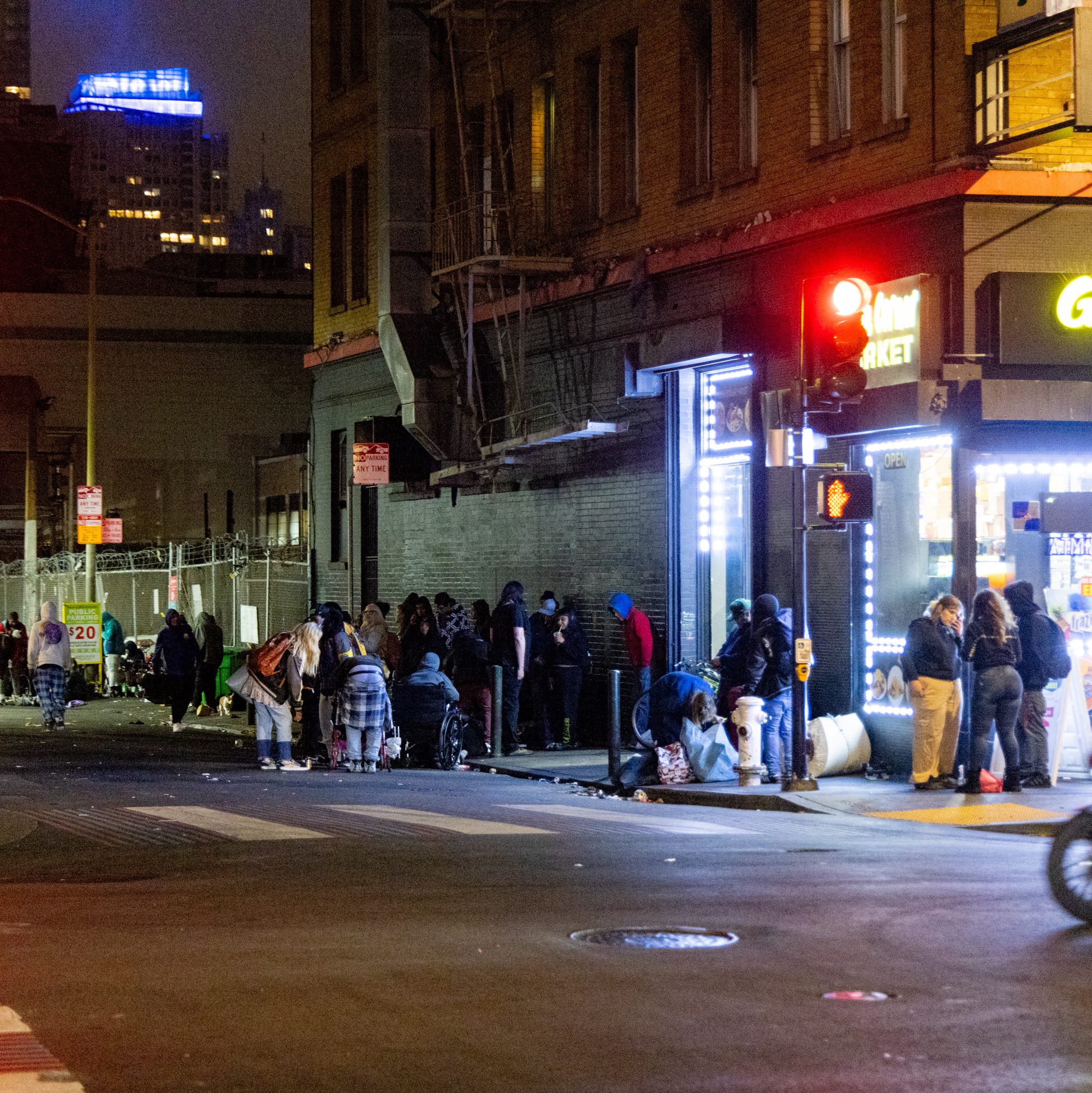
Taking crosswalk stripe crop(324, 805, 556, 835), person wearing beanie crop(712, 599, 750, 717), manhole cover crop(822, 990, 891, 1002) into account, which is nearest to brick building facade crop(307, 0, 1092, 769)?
person wearing beanie crop(712, 599, 750, 717)

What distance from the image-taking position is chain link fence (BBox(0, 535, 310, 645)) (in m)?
34.1

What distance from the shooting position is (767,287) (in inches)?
771

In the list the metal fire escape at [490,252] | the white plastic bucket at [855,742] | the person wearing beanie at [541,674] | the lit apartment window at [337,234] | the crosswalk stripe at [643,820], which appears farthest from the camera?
the lit apartment window at [337,234]

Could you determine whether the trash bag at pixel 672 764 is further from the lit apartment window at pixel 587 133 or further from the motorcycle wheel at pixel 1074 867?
the lit apartment window at pixel 587 133

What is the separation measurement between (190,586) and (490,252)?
15.2 metres

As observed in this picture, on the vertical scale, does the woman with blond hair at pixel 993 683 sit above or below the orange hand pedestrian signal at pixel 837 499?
below

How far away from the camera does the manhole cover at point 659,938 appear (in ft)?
27.0

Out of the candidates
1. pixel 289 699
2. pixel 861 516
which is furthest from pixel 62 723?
pixel 861 516

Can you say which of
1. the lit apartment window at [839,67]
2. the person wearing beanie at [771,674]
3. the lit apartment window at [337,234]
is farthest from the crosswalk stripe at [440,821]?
the lit apartment window at [337,234]

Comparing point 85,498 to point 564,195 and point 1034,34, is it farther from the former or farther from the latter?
point 1034,34

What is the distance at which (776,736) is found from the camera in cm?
1733

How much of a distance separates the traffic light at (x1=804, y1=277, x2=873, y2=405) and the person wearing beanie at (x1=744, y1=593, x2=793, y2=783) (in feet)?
9.22

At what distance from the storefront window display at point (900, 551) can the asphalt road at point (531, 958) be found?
13.8 ft

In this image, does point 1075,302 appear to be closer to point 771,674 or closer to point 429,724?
point 771,674
